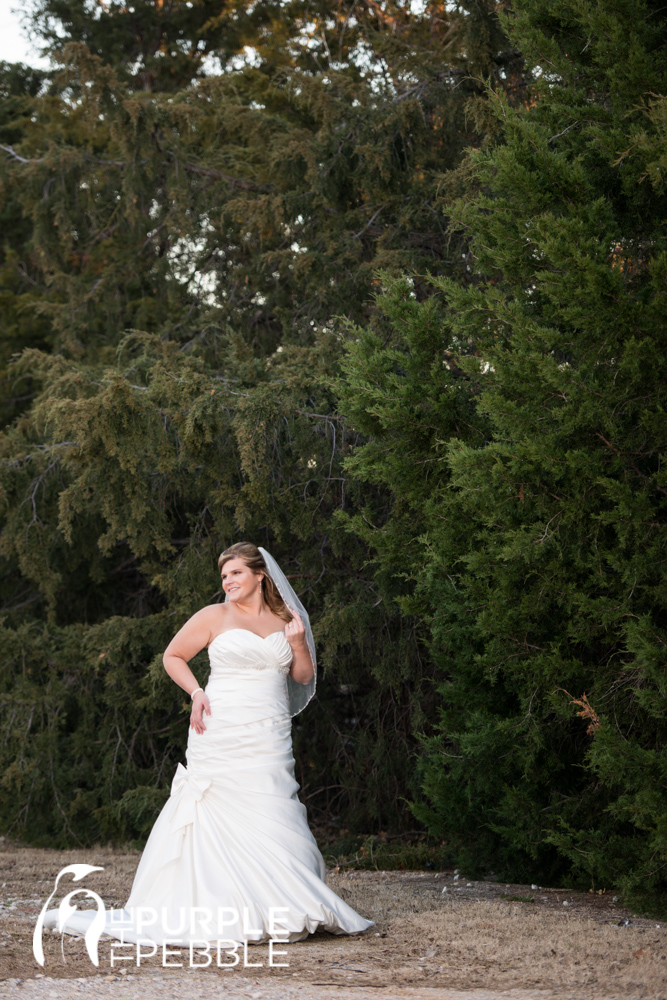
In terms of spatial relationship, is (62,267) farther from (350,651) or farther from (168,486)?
(350,651)

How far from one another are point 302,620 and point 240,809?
1.07 meters

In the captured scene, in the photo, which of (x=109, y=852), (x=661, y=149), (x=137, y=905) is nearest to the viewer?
(x=137, y=905)

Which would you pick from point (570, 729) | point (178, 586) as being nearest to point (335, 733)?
point (178, 586)

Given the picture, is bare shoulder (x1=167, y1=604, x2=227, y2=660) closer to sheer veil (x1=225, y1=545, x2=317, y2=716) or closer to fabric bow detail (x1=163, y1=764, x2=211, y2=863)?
sheer veil (x1=225, y1=545, x2=317, y2=716)

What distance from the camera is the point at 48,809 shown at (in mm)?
10602

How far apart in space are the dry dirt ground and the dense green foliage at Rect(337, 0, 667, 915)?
2.19ft

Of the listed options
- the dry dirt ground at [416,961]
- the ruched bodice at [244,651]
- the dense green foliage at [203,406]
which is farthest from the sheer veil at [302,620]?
the dense green foliage at [203,406]

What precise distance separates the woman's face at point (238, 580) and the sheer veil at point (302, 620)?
Result: 0.12 m

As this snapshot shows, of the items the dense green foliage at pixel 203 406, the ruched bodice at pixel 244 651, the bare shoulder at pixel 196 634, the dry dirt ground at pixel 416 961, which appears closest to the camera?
the dry dirt ground at pixel 416 961

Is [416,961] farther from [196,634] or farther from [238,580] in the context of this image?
[238,580]

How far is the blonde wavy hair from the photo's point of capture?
5525 millimetres

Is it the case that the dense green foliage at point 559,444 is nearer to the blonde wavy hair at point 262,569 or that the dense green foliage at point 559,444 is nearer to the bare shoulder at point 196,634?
the blonde wavy hair at point 262,569

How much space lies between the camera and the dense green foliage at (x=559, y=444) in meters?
5.41

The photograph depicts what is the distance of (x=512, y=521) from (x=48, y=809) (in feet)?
23.5
